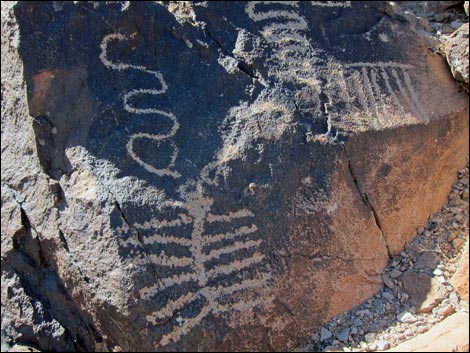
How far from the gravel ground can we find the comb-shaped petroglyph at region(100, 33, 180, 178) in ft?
3.06

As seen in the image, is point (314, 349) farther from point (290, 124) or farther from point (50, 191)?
point (50, 191)

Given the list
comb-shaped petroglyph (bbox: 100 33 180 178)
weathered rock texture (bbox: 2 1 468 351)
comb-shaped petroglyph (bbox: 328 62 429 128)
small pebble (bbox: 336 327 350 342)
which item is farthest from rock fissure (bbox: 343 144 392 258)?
comb-shaped petroglyph (bbox: 100 33 180 178)

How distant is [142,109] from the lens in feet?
8.73

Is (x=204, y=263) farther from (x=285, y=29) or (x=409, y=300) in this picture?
(x=285, y=29)

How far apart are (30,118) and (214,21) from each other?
89cm

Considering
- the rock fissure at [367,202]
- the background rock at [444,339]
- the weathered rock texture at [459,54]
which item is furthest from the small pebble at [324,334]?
the weathered rock texture at [459,54]

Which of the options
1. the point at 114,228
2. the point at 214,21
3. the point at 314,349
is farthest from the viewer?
the point at 214,21

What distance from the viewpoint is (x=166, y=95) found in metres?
2.71

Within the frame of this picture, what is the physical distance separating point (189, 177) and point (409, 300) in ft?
3.47

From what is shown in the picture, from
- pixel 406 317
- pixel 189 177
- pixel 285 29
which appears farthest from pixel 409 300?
pixel 285 29

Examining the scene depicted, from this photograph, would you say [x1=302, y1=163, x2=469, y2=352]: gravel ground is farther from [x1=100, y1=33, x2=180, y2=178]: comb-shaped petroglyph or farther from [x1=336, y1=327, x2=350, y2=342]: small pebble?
[x1=100, y1=33, x2=180, y2=178]: comb-shaped petroglyph

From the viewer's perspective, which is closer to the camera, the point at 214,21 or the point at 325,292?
the point at 325,292

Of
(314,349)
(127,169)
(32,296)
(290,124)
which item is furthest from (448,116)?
(32,296)

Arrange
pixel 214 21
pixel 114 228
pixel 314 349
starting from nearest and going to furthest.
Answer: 1. pixel 114 228
2. pixel 314 349
3. pixel 214 21
